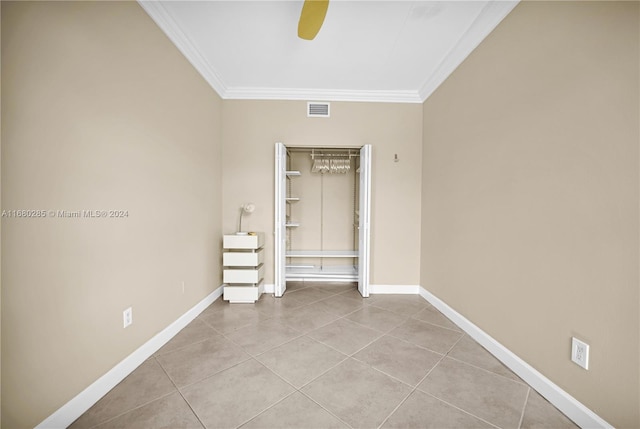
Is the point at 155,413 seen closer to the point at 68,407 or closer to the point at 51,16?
the point at 68,407

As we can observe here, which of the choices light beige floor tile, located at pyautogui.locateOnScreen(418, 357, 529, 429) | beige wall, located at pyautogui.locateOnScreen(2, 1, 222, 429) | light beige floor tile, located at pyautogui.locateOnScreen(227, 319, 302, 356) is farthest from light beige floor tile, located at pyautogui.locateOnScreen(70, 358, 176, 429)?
light beige floor tile, located at pyautogui.locateOnScreen(418, 357, 529, 429)

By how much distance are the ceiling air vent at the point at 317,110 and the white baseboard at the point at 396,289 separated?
2.41 metres

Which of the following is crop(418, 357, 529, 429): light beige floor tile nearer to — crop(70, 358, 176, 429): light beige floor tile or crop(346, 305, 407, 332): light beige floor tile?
crop(346, 305, 407, 332): light beige floor tile

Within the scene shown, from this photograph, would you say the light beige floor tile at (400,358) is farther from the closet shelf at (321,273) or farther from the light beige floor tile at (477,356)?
the closet shelf at (321,273)

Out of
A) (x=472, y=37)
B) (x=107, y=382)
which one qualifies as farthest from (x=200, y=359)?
(x=472, y=37)

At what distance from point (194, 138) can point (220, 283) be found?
5.89 ft

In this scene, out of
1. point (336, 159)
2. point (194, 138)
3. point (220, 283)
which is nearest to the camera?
point (194, 138)

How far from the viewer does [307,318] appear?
8.27 feet

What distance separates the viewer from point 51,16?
3.92 feet

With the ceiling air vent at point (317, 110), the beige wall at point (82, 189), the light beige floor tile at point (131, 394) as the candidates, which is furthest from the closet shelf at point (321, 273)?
the ceiling air vent at point (317, 110)

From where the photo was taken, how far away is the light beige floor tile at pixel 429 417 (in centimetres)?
126

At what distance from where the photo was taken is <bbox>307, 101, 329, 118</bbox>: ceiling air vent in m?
3.19

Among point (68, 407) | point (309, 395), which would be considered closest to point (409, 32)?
point (309, 395)

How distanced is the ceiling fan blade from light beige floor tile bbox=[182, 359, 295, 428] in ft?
7.62
